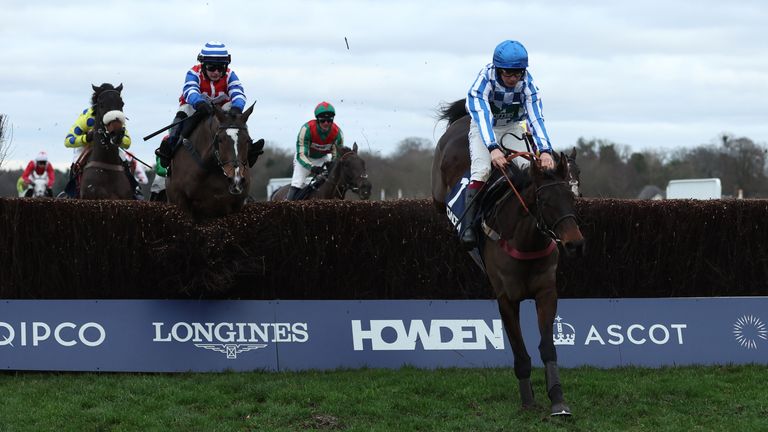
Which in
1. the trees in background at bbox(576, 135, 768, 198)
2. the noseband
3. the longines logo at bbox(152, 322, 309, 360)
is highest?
the trees in background at bbox(576, 135, 768, 198)

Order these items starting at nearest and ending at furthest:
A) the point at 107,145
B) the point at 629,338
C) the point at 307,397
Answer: the point at 307,397 → the point at 629,338 → the point at 107,145

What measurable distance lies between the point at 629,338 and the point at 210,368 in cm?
319

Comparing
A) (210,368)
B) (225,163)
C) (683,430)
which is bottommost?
(683,430)

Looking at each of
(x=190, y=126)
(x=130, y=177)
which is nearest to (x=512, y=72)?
(x=190, y=126)

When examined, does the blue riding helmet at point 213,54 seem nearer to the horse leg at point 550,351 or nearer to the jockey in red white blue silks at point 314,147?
the horse leg at point 550,351

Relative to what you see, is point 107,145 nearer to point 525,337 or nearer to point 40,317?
point 40,317

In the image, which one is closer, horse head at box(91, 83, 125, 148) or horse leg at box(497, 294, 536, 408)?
horse leg at box(497, 294, 536, 408)

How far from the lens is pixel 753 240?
9.02 meters

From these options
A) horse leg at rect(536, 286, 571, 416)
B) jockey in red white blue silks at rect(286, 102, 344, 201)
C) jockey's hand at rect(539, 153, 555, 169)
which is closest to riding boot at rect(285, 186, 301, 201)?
jockey in red white blue silks at rect(286, 102, 344, 201)

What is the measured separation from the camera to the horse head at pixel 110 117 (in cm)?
1096

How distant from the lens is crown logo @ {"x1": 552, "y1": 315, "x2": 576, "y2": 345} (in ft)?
27.0

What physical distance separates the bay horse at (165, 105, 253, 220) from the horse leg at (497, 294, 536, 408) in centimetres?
243

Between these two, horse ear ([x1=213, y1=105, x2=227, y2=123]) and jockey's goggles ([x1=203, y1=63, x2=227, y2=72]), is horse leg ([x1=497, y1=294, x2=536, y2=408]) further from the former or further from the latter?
jockey's goggles ([x1=203, y1=63, x2=227, y2=72])

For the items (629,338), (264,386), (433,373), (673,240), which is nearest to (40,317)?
(264,386)
